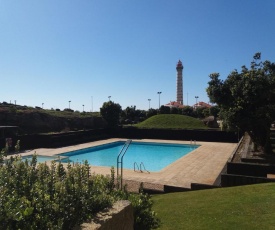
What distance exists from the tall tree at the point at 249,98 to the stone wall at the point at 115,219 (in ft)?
42.0

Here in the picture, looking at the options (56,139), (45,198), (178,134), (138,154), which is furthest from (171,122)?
(45,198)

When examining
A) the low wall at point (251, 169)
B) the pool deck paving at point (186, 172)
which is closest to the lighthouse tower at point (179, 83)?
the pool deck paving at point (186, 172)

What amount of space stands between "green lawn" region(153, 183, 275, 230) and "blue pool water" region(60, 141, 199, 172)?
417 inches

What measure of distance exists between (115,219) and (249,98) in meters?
13.7

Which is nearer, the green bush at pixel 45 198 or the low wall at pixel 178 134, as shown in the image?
the green bush at pixel 45 198

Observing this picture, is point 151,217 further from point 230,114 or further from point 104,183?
point 230,114

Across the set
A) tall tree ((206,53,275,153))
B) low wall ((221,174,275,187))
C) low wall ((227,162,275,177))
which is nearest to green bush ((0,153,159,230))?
low wall ((221,174,275,187))

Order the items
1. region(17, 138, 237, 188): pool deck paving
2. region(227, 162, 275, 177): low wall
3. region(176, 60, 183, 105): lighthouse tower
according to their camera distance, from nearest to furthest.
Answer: region(227, 162, 275, 177): low wall → region(17, 138, 237, 188): pool deck paving → region(176, 60, 183, 105): lighthouse tower

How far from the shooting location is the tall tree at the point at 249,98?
14.7 metres

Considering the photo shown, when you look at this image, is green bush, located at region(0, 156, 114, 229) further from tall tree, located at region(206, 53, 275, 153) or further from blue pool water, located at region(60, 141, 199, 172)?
blue pool water, located at region(60, 141, 199, 172)

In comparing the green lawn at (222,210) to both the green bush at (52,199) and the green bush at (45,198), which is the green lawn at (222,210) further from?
the green bush at (45,198)

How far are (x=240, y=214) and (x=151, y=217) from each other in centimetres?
358

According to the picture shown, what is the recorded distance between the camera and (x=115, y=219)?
3068 millimetres

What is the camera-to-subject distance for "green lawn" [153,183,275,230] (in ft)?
20.3
